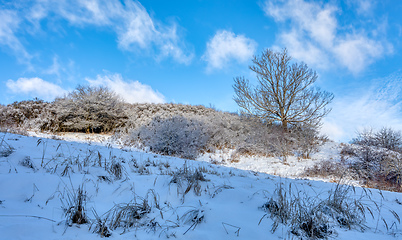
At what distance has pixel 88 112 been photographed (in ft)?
50.4

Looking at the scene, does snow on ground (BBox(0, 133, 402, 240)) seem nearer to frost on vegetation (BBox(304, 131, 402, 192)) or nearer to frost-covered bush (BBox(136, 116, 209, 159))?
frost on vegetation (BBox(304, 131, 402, 192))

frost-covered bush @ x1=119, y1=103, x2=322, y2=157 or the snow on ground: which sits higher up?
frost-covered bush @ x1=119, y1=103, x2=322, y2=157

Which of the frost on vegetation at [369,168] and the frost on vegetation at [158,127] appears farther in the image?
the frost on vegetation at [158,127]

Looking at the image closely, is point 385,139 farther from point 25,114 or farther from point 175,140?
point 25,114

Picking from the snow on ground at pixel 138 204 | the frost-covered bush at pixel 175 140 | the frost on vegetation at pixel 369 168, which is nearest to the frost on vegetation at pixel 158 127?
the frost-covered bush at pixel 175 140

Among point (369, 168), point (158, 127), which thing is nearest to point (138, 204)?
point (158, 127)

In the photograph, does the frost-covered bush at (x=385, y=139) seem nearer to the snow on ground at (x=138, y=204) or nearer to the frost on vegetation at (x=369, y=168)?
the frost on vegetation at (x=369, y=168)

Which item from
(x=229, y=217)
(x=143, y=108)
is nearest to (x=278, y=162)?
(x=229, y=217)

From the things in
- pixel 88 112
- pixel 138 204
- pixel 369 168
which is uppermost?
pixel 88 112

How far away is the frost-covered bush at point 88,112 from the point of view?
15.1m

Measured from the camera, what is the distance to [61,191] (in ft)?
7.34

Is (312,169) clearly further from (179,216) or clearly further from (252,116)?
(179,216)

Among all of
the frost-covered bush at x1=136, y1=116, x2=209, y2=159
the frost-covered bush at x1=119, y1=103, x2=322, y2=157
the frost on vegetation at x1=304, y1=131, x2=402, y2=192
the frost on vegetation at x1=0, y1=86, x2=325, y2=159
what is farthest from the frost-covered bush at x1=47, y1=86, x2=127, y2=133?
the frost on vegetation at x1=304, y1=131, x2=402, y2=192

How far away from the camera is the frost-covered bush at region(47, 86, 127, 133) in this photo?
1509cm
